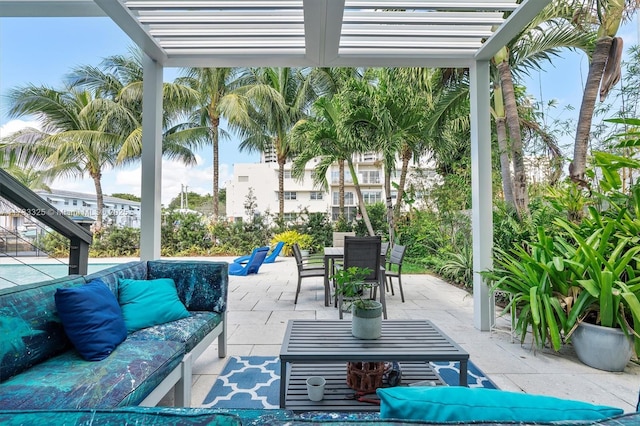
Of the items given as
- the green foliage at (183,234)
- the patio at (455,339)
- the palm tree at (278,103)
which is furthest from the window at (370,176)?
the patio at (455,339)

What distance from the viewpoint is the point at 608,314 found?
2.61 meters

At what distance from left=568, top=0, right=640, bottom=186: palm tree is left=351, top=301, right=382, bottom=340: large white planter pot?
3.41m

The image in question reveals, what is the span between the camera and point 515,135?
4.29 meters

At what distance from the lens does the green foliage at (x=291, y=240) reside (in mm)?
10336

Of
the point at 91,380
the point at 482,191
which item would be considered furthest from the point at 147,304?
the point at 482,191

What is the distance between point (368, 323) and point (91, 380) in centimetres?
147

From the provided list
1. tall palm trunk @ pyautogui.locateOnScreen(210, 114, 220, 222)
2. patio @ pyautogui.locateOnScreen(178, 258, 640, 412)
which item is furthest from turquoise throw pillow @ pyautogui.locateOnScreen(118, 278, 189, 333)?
tall palm trunk @ pyautogui.locateOnScreen(210, 114, 220, 222)

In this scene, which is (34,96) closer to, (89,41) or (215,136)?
(89,41)

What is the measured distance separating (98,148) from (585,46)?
13.2 m

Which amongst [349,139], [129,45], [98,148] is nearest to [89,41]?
[129,45]

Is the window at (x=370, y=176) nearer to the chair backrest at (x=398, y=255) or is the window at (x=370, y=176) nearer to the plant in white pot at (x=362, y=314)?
the chair backrest at (x=398, y=255)

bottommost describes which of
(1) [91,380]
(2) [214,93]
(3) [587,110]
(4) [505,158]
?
(1) [91,380]

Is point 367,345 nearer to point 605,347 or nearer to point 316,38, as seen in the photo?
point 605,347

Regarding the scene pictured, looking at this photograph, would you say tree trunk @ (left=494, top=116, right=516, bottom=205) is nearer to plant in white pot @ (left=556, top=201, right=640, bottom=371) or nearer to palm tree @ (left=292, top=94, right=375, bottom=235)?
plant in white pot @ (left=556, top=201, right=640, bottom=371)
